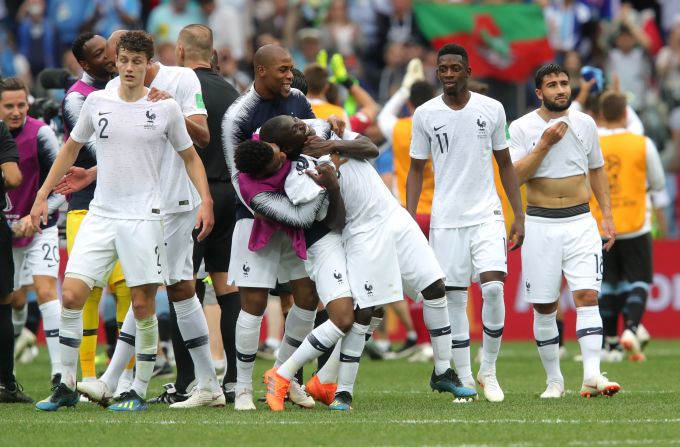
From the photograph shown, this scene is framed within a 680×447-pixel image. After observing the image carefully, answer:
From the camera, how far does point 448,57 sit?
34.1ft

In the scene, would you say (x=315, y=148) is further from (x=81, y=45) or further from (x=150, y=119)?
(x=81, y=45)

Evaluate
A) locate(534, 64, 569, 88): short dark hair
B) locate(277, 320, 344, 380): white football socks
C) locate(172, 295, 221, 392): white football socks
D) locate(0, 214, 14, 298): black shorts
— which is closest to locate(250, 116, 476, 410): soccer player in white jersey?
locate(277, 320, 344, 380): white football socks

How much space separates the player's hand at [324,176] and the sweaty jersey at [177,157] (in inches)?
41.8

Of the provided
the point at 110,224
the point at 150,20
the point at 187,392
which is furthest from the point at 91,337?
the point at 150,20

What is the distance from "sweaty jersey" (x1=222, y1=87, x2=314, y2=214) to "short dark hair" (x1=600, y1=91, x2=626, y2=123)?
5.60 metres

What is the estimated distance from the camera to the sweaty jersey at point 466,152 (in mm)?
10500

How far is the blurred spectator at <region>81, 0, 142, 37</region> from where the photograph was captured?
21.7 m

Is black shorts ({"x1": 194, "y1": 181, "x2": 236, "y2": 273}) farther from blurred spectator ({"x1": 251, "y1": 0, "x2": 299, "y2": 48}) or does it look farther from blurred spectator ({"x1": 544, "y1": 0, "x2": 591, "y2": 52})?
blurred spectator ({"x1": 544, "y1": 0, "x2": 591, "y2": 52})

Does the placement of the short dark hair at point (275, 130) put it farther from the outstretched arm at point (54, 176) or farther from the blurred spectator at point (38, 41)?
the blurred spectator at point (38, 41)

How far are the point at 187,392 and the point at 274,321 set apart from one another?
20.0 feet

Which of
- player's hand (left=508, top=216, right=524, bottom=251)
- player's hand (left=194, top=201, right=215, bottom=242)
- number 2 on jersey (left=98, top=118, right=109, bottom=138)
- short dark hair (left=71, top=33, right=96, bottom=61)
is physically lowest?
player's hand (left=508, top=216, right=524, bottom=251)

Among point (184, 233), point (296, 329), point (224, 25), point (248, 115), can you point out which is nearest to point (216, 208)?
point (184, 233)

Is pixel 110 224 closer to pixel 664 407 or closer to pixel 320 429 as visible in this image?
pixel 320 429

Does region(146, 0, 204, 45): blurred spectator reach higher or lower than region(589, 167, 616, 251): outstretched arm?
higher
